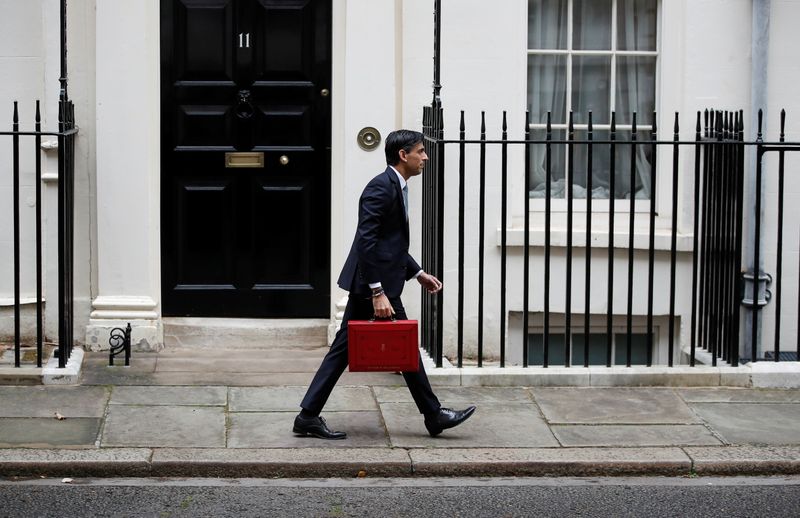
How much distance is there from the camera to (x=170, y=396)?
821 cm

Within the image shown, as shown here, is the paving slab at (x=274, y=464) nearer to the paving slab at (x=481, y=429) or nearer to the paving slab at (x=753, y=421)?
the paving slab at (x=481, y=429)

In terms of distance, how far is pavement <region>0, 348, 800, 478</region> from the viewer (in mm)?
6953

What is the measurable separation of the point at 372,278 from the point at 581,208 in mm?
2980

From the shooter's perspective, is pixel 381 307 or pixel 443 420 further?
pixel 443 420

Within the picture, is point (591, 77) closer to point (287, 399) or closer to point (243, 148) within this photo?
point (243, 148)

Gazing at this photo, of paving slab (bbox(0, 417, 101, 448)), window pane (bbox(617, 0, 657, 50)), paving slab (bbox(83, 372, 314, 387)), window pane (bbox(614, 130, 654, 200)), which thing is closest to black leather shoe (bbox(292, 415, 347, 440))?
paving slab (bbox(0, 417, 101, 448))

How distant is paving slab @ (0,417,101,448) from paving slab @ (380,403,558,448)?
5.54ft

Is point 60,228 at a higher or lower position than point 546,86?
lower

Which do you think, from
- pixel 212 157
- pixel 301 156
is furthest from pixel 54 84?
pixel 301 156

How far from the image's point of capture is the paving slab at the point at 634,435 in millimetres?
7422

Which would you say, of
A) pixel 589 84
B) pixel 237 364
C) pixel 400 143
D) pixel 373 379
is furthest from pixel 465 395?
pixel 589 84

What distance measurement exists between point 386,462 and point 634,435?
5.07 ft

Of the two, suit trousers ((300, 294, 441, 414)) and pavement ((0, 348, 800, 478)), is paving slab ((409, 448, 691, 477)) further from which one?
suit trousers ((300, 294, 441, 414))

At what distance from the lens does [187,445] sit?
7.19 metres
